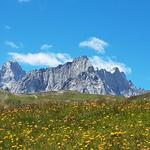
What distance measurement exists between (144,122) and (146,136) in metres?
4.06

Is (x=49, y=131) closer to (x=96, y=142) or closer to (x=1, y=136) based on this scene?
(x=1, y=136)

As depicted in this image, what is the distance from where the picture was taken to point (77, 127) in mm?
21234

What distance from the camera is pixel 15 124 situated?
2305 centimetres

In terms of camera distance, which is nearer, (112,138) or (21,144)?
(112,138)

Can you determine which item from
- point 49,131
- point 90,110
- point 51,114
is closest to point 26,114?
point 51,114

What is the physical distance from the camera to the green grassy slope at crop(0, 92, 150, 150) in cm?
1597

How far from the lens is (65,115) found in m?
24.9

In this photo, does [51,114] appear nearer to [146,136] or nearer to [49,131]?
[49,131]

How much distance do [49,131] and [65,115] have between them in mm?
4564

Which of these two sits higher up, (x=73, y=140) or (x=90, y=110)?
(x=90, y=110)

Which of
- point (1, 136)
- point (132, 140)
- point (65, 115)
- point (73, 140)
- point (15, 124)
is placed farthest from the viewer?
point (65, 115)

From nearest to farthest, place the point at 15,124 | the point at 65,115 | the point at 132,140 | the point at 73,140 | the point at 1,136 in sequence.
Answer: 1. the point at 132,140
2. the point at 73,140
3. the point at 1,136
4. the point at 15,124
5. the point at 65,115

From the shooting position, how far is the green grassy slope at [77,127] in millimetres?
15969

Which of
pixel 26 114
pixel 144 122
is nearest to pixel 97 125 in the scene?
pixel 144 122
